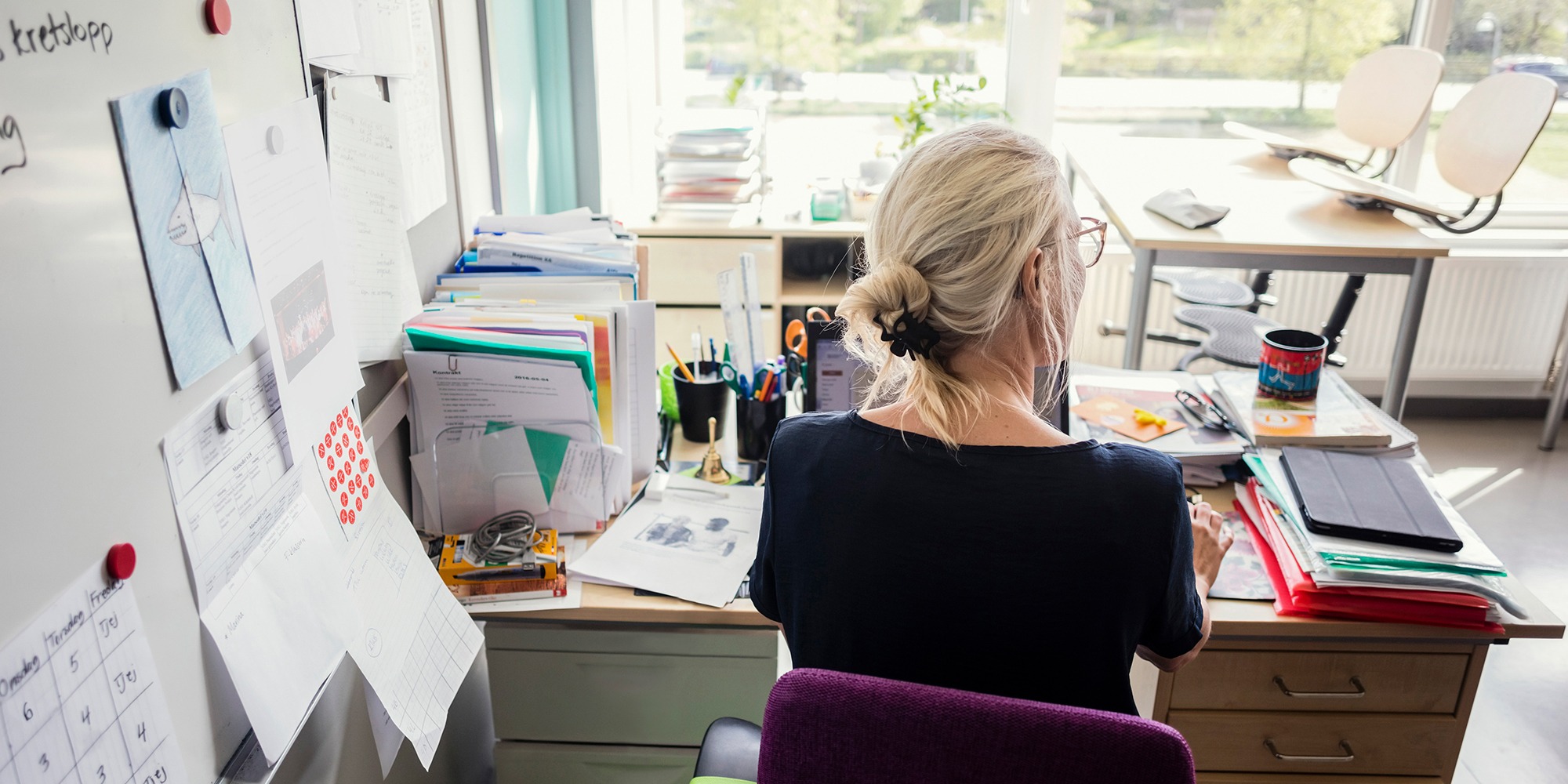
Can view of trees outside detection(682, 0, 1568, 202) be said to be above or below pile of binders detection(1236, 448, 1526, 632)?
above

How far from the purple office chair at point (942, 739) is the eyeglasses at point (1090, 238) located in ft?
1.76

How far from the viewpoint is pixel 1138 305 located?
256 centimetres

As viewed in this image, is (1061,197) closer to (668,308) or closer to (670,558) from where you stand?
(670,558)

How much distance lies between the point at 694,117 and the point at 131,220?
8.19 feet

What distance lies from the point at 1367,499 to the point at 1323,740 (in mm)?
341

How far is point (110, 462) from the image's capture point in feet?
2.26

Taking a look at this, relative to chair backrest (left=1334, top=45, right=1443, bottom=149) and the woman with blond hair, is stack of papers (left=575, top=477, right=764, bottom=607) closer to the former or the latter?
the woman with blond hair

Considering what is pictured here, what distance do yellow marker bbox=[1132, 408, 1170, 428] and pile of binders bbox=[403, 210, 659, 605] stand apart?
2.59 feet

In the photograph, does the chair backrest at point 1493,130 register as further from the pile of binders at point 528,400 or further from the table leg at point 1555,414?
the pile of binders at point 528,400

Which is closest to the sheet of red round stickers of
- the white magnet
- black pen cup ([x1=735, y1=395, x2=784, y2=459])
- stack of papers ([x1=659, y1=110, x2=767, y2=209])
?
the white magnet

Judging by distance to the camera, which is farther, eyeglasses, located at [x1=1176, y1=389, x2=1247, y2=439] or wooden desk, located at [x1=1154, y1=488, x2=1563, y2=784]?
eyeglasses, located at [x1=1176, y1=389, x2=1247, y2=439]

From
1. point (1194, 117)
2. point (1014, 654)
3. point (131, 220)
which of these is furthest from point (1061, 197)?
point (1194, 117)

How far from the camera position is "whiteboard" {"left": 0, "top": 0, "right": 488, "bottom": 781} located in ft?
1.95

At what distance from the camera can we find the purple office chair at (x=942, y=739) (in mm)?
779
